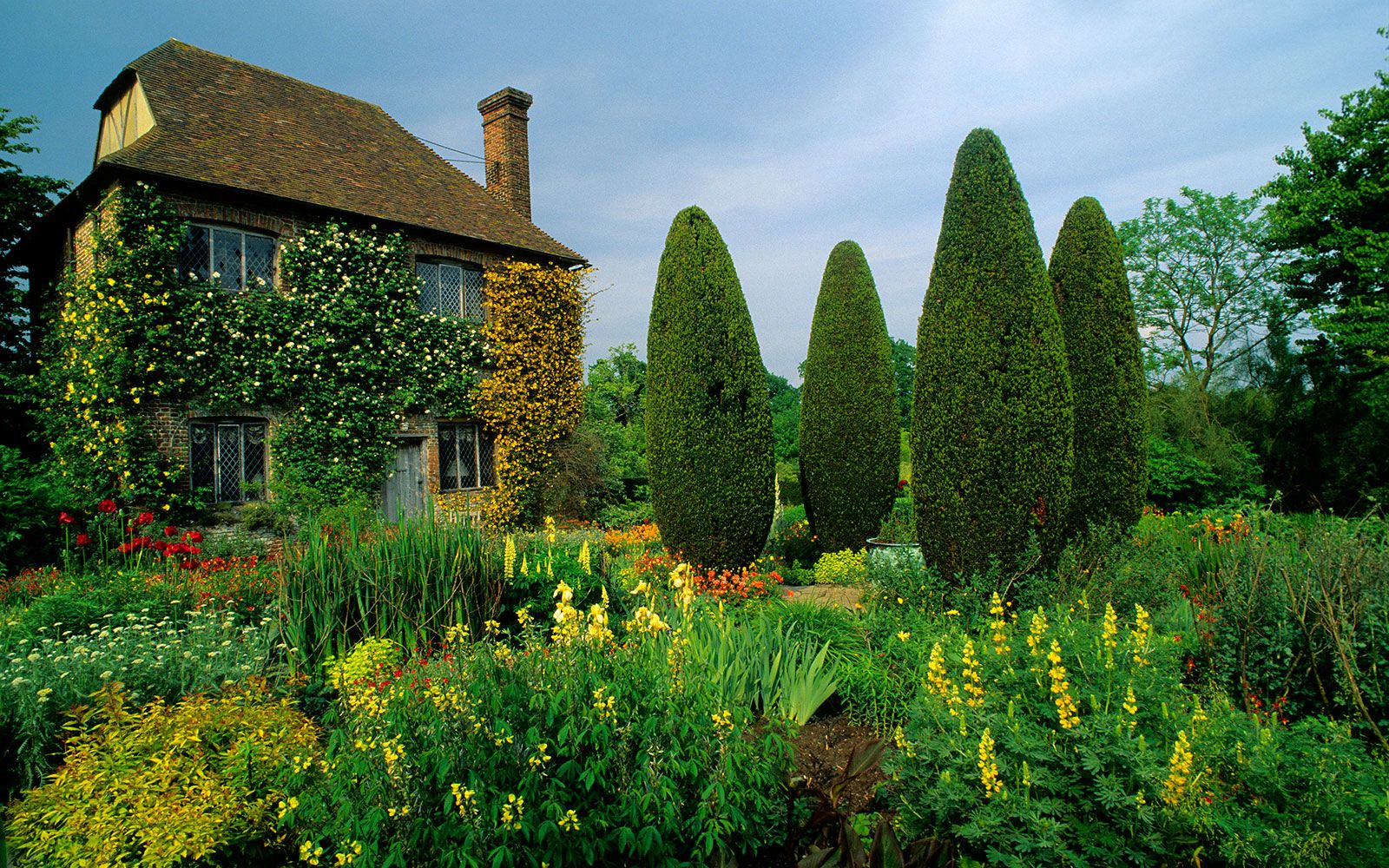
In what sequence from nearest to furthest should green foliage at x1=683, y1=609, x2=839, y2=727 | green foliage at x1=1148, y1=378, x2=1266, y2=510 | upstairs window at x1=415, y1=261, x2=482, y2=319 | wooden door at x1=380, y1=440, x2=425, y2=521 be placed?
1. green foliage at x1=683, y1=609, x2=839, y2=727
2. wooden door at x1=380, y1=440, x2=425, y2=521
3. upstairs window at x1=415, y1=261, x2=482, y2=319
4. green foliage at x1=1148, y1=378, x2=1266, y2=510

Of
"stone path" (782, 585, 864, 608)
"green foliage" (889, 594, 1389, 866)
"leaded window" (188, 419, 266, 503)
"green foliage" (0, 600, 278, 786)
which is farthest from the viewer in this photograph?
"leaded window" (188, 419, 266, 503)

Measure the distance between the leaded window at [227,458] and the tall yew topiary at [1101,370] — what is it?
1250 centimetres

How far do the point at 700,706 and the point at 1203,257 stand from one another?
34.5 meters

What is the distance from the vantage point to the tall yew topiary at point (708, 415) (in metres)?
9.04

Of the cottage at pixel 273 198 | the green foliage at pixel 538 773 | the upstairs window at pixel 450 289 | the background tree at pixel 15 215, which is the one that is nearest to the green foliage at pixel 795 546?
the cottage at pixel 273 198

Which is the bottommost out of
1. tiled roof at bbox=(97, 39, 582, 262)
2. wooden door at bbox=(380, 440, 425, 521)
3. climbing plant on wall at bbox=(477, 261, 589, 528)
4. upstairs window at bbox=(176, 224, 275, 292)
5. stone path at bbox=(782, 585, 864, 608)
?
stone path at bbox=(782, 585, 864, 608)

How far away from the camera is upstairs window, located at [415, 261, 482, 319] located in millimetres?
15586

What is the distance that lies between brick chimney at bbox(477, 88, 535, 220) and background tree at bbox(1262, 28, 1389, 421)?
1856cm

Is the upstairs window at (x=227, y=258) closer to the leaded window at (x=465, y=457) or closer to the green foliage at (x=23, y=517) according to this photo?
the green foliage at (x=23, y=517)

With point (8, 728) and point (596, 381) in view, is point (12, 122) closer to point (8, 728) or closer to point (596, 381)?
point (596, 381)

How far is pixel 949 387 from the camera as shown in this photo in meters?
7.14

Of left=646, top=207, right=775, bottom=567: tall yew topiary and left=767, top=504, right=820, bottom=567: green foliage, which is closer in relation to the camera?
left=646, top=207, right=775, bottom=567: tall yew topiary

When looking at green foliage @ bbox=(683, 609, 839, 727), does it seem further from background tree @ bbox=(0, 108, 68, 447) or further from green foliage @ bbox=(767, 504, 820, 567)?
background tree @ bbox=(0, 108, 68, 447)

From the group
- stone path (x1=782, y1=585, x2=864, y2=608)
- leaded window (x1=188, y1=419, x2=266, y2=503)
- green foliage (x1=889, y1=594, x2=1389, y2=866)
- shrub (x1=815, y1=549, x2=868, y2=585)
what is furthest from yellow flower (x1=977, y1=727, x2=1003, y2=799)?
leaded window (x1=188, y1=419, x2=266, y2=503)
